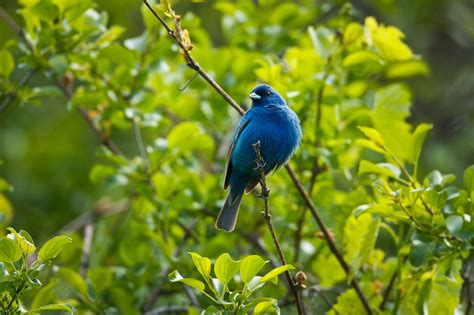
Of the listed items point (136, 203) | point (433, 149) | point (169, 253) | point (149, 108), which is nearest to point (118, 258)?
point (136, 203)

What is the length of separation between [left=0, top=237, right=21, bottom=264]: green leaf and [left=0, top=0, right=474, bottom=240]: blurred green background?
138 inches

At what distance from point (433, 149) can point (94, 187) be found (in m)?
3.47

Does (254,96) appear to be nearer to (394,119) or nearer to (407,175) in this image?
(394,119)

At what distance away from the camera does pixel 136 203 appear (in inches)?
217

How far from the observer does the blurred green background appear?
717 centimetres

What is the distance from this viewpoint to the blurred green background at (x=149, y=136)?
23.5ft

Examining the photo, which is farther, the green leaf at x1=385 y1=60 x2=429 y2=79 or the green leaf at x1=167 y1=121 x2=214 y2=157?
the green leaf at x1=385 y1=60 x2=429 y2=79

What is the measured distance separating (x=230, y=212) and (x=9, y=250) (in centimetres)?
187

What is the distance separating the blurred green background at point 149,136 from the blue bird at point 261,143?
5.56ft

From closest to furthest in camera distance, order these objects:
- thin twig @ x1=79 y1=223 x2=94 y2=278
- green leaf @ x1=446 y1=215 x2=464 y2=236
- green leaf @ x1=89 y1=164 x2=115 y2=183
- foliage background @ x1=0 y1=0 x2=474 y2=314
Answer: green leaf @ x1=446 y1=215 x2=464 y2=236 < green leaf @ x1=89 y1=164 x2=115 y2=183 < foliage background @ x1=0 y1=0 x2=474 y2=314 < thin twig @ x1=79 y1=223 x2=94 y2=278

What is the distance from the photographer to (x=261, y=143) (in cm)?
459

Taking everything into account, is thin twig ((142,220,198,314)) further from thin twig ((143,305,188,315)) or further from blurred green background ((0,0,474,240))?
blurred green background ((0,0,474,240))

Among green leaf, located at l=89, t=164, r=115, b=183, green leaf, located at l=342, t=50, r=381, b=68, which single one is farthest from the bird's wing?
green leaf, located at l=89, t=164, r=115, b=183

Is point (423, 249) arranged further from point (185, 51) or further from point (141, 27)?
point (141, 27)
